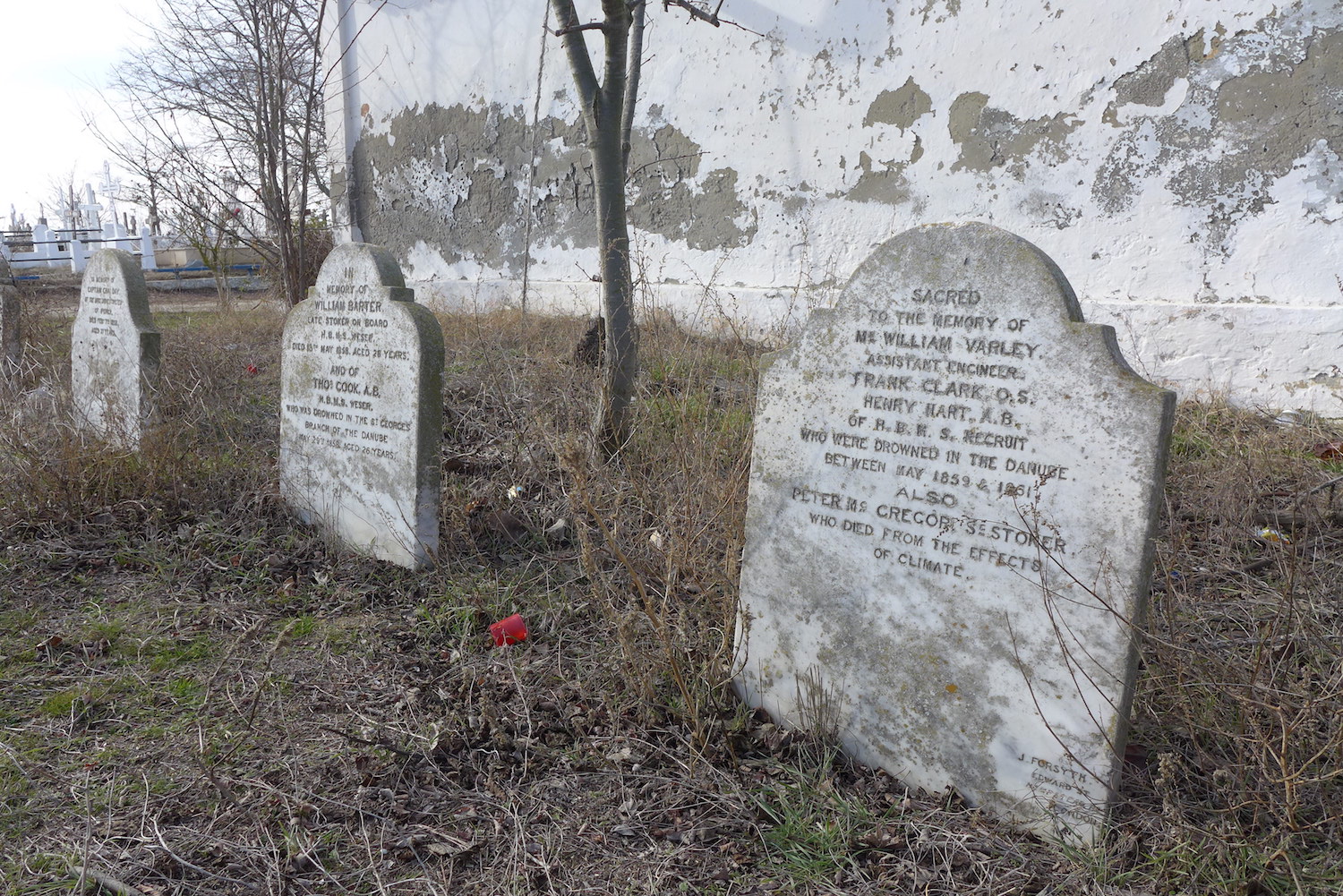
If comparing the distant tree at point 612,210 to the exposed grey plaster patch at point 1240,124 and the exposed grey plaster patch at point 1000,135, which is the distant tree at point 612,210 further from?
the exposed grey plaster patch at point 1240,124

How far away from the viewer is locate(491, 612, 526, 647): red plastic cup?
3002 millimetres

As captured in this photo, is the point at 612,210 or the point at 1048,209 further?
the point at 1048,209

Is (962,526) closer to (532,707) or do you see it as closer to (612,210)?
(532,707)

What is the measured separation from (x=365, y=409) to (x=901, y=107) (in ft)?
14.4

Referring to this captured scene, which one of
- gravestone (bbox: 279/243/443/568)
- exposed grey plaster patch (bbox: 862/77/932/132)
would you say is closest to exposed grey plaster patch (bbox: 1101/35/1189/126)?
exposed grey plaster patch (bbox: 862/77/932/132)

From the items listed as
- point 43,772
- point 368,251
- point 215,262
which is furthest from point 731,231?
point 215,262

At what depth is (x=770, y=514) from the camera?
254cm

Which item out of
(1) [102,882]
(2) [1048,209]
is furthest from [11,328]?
(2) [1048,209]

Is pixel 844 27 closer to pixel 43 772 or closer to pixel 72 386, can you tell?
pixel 72 386

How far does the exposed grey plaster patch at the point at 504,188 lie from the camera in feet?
24.6

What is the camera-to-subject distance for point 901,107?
245 inches

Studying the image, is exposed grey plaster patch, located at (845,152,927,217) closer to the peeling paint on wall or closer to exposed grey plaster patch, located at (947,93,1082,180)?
the peeling paint on wall

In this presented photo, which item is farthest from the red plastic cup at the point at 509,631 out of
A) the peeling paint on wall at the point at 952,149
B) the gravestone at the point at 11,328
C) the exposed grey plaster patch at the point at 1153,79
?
the gravestone at the point at 11,328

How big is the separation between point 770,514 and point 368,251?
235 cm
